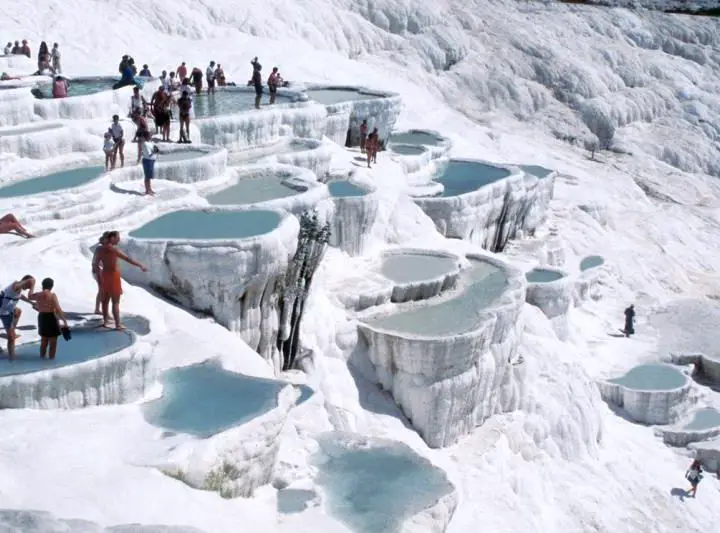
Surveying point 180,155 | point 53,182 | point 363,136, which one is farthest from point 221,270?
point 363,136

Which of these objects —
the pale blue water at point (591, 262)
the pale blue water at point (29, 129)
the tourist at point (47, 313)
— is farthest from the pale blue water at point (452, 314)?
the pale blue water at point (591, 262)

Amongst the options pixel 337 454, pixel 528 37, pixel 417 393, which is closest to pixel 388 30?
pixel 528 37

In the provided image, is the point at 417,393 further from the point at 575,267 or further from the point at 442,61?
the point at 442,61

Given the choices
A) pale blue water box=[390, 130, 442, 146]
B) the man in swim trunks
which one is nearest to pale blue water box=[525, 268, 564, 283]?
pale blue water box=[390, 130, 442, 146]

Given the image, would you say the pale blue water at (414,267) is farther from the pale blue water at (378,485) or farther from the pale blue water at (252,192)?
the pale blue water at (378,485)

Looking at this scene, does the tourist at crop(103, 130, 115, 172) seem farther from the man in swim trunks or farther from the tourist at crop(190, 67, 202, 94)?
the tourist at crop(190, 67, 202, 94)

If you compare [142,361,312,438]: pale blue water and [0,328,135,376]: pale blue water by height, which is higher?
[0,328,135,376]: pale blue water
